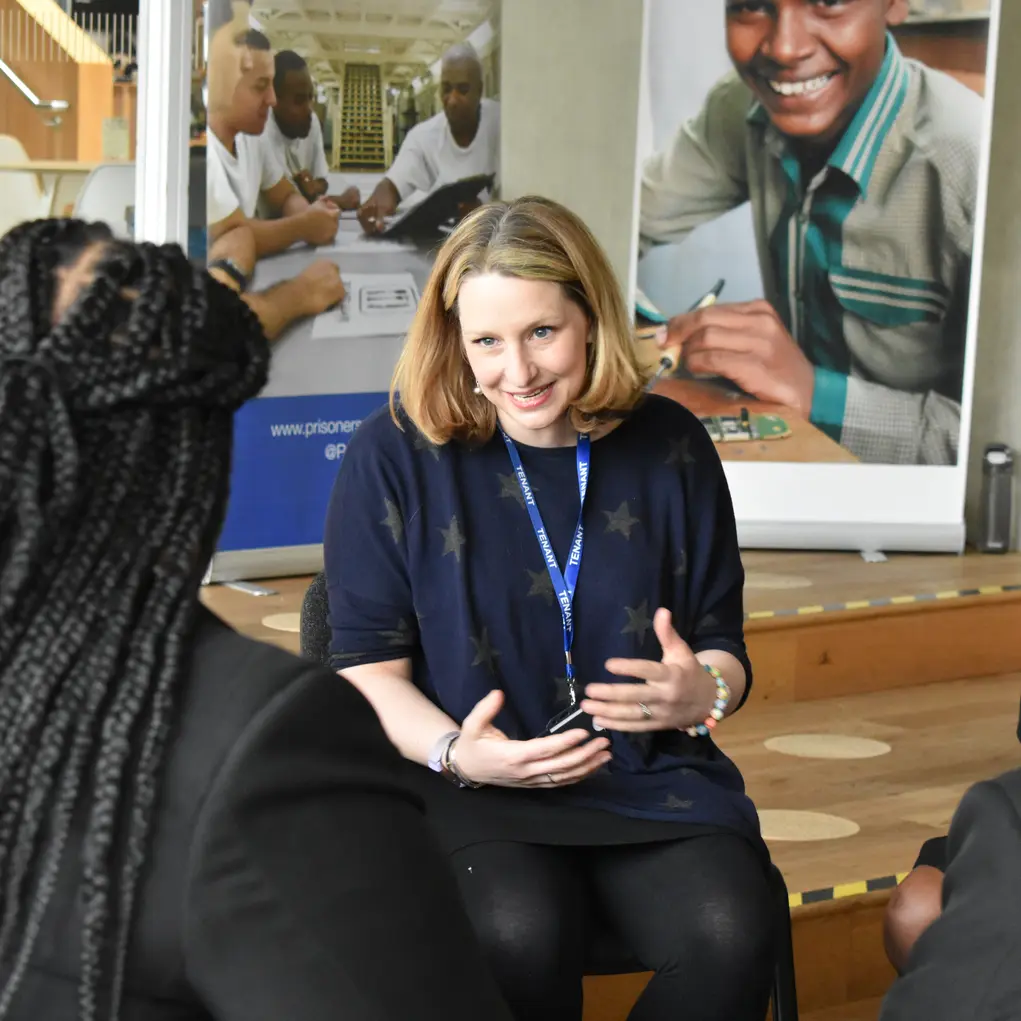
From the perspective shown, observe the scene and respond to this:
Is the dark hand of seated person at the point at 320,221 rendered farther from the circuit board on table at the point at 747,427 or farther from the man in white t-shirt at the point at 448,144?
the circuit board on table at the point at 747,427

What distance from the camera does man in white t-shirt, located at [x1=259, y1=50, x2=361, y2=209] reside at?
418 cm

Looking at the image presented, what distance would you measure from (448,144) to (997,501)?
6.90 ft

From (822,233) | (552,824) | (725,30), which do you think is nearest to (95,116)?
(725,30)

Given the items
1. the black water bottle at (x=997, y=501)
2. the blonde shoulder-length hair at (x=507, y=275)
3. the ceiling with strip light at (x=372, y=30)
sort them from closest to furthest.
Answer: the blonde shoulder-length hair at (x=507, y=275), the ceiling with strip light at (x=372, y=30), the black water bottle at (x=997, y=501)

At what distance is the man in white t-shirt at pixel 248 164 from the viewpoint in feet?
13.5

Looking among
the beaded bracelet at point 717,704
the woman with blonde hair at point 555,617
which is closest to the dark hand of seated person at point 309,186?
the woman with blonde hair at point 555,617

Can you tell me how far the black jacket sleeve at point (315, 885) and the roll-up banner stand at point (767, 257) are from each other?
11.6 feet

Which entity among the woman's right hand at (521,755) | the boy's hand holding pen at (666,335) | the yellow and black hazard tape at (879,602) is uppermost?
the boy's hand holding pen at (666,335)

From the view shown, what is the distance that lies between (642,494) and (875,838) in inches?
54.2

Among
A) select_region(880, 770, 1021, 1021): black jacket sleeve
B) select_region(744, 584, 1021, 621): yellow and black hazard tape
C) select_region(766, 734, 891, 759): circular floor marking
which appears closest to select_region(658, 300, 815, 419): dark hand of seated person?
select_region(744, 584, 1021, 621): yellow and black hazard tape

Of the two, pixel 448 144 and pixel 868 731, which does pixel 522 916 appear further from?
pixel 448 144

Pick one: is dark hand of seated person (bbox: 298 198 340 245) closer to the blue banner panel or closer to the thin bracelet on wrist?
the blue banner panel

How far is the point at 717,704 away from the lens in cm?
182

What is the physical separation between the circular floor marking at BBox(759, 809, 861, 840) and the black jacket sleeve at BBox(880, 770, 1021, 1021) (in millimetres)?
1757
